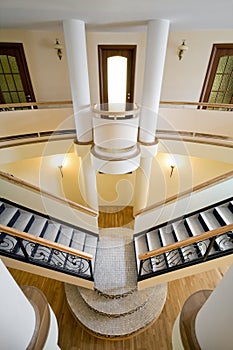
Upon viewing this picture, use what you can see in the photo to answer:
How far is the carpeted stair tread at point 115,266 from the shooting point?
3.28m

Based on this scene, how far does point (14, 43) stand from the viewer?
4328 millimetres

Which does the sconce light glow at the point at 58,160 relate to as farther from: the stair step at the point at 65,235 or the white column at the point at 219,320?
the white column at the point at 219,320

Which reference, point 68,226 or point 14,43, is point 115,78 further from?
point 68,226

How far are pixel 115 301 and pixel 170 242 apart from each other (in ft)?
4.50

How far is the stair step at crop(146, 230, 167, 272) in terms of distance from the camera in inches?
123

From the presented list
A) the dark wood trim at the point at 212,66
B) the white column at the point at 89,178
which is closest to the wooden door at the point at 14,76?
the white column at the point at 89,178

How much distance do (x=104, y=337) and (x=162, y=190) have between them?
381 cm

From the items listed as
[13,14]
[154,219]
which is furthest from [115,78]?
[154,219]

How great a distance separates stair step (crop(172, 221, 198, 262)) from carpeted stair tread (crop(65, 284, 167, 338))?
1171mm

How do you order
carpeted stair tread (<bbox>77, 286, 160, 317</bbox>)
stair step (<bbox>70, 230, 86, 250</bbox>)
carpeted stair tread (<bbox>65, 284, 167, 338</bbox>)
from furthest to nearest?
stair step (<bbox>70, 230, 86, 250</bbox>) < carpeted stair tread (<bbox>77, 286, 160, 317</bbox>) < carpeted stair tread (<bbox>65, 284, 167, 338</bbox>)

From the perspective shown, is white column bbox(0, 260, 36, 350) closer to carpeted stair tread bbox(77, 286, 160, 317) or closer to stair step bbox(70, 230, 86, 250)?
carpeted stair tread bbox(77, 286, 160, 317)

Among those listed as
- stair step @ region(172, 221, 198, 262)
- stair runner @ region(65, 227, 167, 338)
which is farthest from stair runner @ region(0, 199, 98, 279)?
stair step @ region(172, 221, 198, 262)

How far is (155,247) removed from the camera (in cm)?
362

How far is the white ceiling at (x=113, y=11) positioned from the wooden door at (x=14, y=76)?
151 cm
